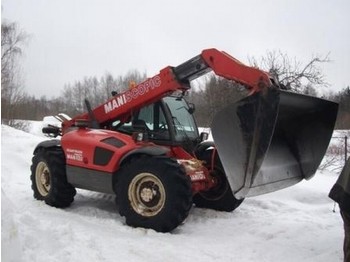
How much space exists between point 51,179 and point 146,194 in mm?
1951

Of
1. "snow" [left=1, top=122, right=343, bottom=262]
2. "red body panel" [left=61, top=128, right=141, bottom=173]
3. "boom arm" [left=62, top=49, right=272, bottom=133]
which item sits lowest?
"snow" [left=1, top=122, right=343, bottom=262]

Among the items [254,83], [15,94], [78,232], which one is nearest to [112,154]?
[78,232]

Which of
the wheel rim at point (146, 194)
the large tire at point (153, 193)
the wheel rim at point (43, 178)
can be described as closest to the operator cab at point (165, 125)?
the large tire at point (153, 193)

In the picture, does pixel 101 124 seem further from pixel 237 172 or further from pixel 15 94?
pixel 15 94

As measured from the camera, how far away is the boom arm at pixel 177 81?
577 cm

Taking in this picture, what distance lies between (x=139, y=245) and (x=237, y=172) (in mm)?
1392

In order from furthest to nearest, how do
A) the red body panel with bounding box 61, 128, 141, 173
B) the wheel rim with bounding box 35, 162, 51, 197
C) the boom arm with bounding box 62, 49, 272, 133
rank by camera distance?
the wheel rim with bounding box 35, 162, 51, 197, the red body panel with bounding box 61, 128, 141, 173, the boom arm with bounding box 62, 49, 272, 133

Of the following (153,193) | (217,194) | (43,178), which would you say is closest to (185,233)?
(153,193)

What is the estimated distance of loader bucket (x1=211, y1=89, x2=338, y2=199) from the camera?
5324 millimetres

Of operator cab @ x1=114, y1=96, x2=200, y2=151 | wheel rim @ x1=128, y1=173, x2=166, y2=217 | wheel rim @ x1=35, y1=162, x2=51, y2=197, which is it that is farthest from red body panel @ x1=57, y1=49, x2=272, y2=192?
wheel rim @ x1=35, y1=162, x2=51, y2=197

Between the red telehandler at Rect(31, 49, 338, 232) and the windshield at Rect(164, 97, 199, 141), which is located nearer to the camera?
the red telehandler at Rect(31, 49, 338, 232)

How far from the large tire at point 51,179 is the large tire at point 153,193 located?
4.16ft

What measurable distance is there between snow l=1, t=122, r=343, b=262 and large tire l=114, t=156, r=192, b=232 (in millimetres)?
175

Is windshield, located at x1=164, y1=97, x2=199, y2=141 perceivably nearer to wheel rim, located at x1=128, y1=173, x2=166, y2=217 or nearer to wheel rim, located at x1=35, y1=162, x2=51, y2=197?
wheel rim, located at x1=128, y1=173, x2=166, y2=217
